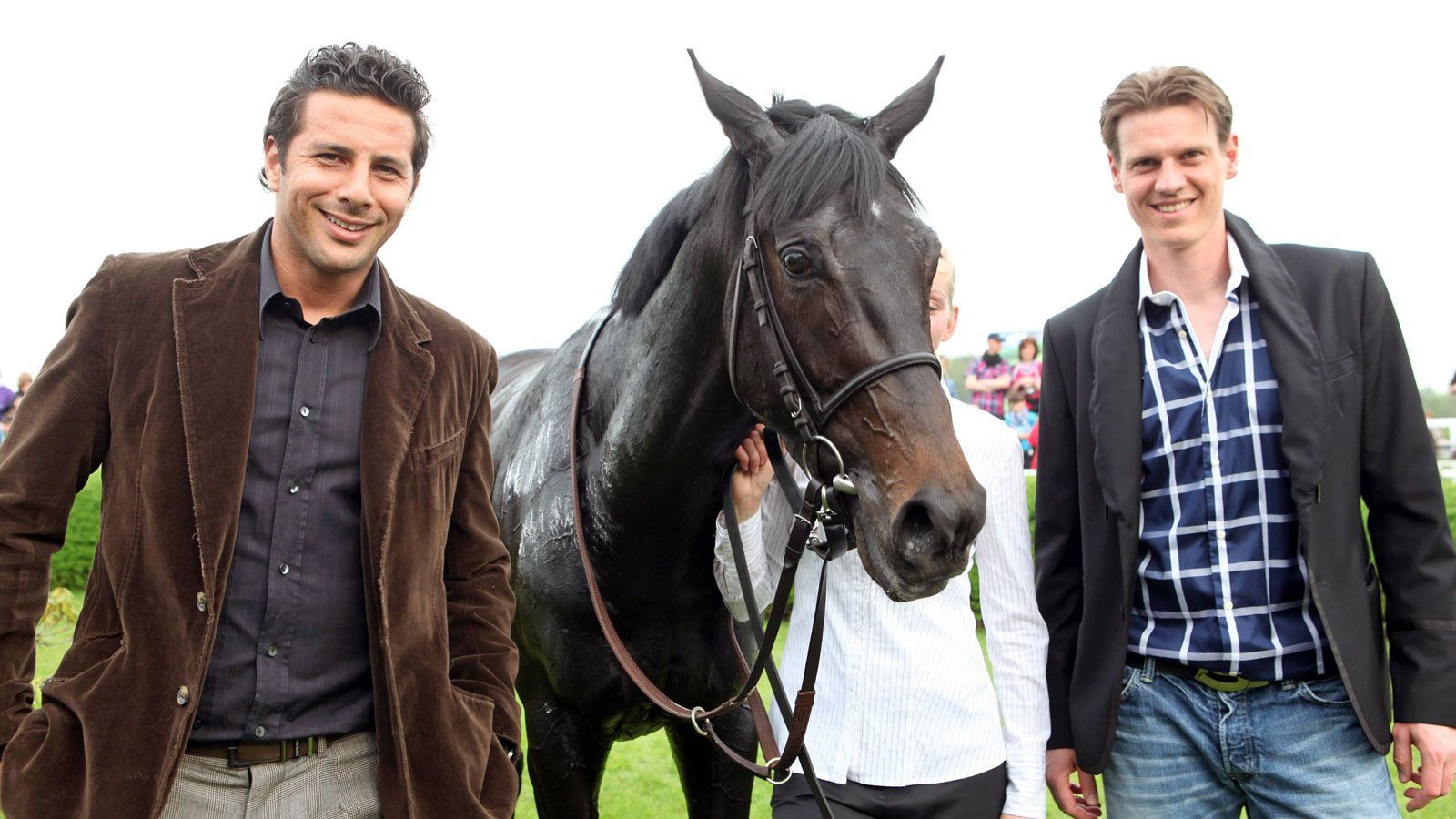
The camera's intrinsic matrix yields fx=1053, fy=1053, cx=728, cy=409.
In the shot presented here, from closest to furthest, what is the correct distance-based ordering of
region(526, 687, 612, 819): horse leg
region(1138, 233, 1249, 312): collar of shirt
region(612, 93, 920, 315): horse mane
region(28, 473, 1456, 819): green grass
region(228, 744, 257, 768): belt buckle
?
1. region(228, 744, 257, 768): belt buckle
2. region(612, 93, 920, 315): horse mane
3. region(1138, 233, 1249, 312): collar of shirt
4. region(526, 687, 612, 819): horse leg
5. region(28, 473, 1456, 819): green grass

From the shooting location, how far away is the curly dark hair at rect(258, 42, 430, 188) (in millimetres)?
2006

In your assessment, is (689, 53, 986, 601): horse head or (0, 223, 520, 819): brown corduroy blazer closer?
(0, 223, 520, 819): brown corduroy blazer

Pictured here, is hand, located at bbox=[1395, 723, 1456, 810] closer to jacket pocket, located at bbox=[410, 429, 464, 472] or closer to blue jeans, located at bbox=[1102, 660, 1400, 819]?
Answer: blue jeans, located at bbox=[1102, 660, 1400, 819]

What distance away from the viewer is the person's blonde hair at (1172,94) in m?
2.42

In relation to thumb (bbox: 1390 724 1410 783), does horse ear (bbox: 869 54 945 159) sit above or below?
above

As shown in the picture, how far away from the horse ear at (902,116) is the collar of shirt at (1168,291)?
662 mm

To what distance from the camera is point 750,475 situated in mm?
2576

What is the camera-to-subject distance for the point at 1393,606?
232cm

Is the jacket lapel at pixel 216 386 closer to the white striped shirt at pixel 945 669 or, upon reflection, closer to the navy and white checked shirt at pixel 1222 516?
the white striped shirt at pixel 945 669

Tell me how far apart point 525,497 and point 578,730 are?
2.28ft

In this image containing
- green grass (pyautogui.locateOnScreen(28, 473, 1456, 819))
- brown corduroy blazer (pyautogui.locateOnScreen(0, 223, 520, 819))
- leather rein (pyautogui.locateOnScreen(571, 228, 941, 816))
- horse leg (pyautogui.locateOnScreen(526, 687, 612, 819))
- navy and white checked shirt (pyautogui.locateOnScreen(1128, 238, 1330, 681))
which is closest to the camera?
brown corduroy blazer (pyautogui.locateOnScreen(0, 223, 520, 819))

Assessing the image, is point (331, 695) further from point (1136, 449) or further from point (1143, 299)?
point (1143, 299)

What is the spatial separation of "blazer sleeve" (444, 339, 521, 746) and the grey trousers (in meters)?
0.28

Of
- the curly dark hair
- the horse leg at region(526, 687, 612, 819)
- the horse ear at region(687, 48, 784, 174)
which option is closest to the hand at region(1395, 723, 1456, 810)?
the horse ear at region(687, 48, 784, 174)
